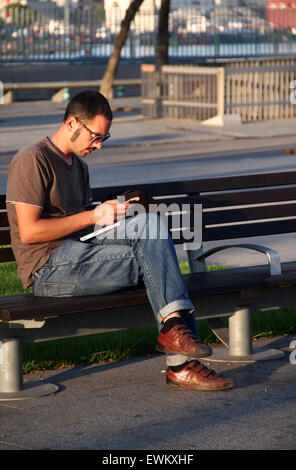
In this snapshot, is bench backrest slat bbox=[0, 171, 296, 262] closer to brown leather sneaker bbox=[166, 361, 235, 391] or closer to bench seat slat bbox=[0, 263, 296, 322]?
bench seat slat bbox=[0, 263, 296, 322]

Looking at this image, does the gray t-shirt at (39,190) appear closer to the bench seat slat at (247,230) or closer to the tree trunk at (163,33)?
the bench seat slat at (247,230)

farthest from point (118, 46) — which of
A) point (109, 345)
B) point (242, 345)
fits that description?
point (242, 345)

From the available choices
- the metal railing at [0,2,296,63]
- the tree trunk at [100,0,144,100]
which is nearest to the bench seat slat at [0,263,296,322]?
the tree trunk at [100,0,144,100]

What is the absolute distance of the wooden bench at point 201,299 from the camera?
4.86 meters

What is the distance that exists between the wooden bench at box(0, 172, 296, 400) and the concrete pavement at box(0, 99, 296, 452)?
0.61 ft

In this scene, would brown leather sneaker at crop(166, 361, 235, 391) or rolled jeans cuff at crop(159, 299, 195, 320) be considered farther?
brown leather sneaker at crop(166, 361, 235, 391)

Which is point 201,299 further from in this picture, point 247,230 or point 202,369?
point 247,230

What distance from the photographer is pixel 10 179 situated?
196 inches

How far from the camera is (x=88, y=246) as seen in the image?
5.05 meters

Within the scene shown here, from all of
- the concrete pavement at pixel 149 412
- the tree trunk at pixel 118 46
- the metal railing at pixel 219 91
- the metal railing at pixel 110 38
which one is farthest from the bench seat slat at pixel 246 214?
the metal railing at pixel 110 38

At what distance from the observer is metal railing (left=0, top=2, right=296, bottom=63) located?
33.2m

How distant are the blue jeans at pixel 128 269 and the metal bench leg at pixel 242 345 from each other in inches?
23.2

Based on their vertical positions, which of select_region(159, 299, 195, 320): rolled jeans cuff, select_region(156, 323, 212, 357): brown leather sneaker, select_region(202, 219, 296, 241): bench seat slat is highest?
select_region(202, 219, 296, 241): bench seat slat
